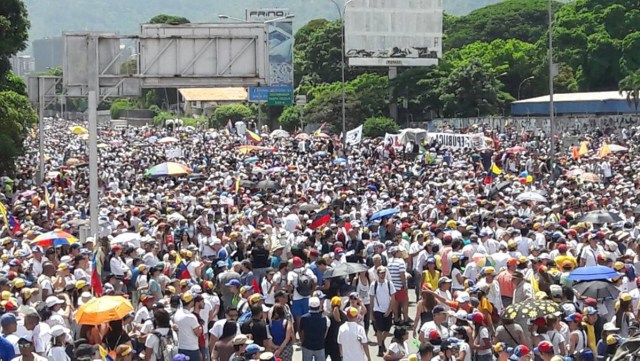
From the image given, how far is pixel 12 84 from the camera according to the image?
40.7 meters

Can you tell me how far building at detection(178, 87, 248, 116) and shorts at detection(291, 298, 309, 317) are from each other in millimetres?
92459

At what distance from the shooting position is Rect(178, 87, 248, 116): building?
356ft

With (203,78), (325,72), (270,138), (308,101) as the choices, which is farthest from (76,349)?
(325,72)

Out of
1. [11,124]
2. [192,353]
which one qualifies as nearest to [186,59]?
[192,353]

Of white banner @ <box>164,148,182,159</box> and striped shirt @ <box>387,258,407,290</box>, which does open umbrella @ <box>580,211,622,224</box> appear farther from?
white banner @ <box>164,148,182,159</box>

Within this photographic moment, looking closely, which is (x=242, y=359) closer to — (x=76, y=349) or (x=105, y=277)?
(x=76, y=349)

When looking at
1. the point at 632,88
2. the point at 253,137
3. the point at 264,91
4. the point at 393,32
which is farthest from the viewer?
the point at 393,32

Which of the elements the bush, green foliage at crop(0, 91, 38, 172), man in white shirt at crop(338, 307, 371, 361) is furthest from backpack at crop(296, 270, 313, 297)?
the bush

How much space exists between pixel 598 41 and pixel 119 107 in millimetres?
74521

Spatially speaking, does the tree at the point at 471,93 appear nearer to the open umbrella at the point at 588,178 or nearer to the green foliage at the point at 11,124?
the green foliage at the point at 11,124

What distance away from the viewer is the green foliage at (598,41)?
68.4m

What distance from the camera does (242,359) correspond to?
36.2ft

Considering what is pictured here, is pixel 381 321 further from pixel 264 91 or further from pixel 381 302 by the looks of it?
pixel 264 91

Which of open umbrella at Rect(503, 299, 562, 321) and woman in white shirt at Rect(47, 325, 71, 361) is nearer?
woman in white shirt at Rect(47, 325, 71, 361)
